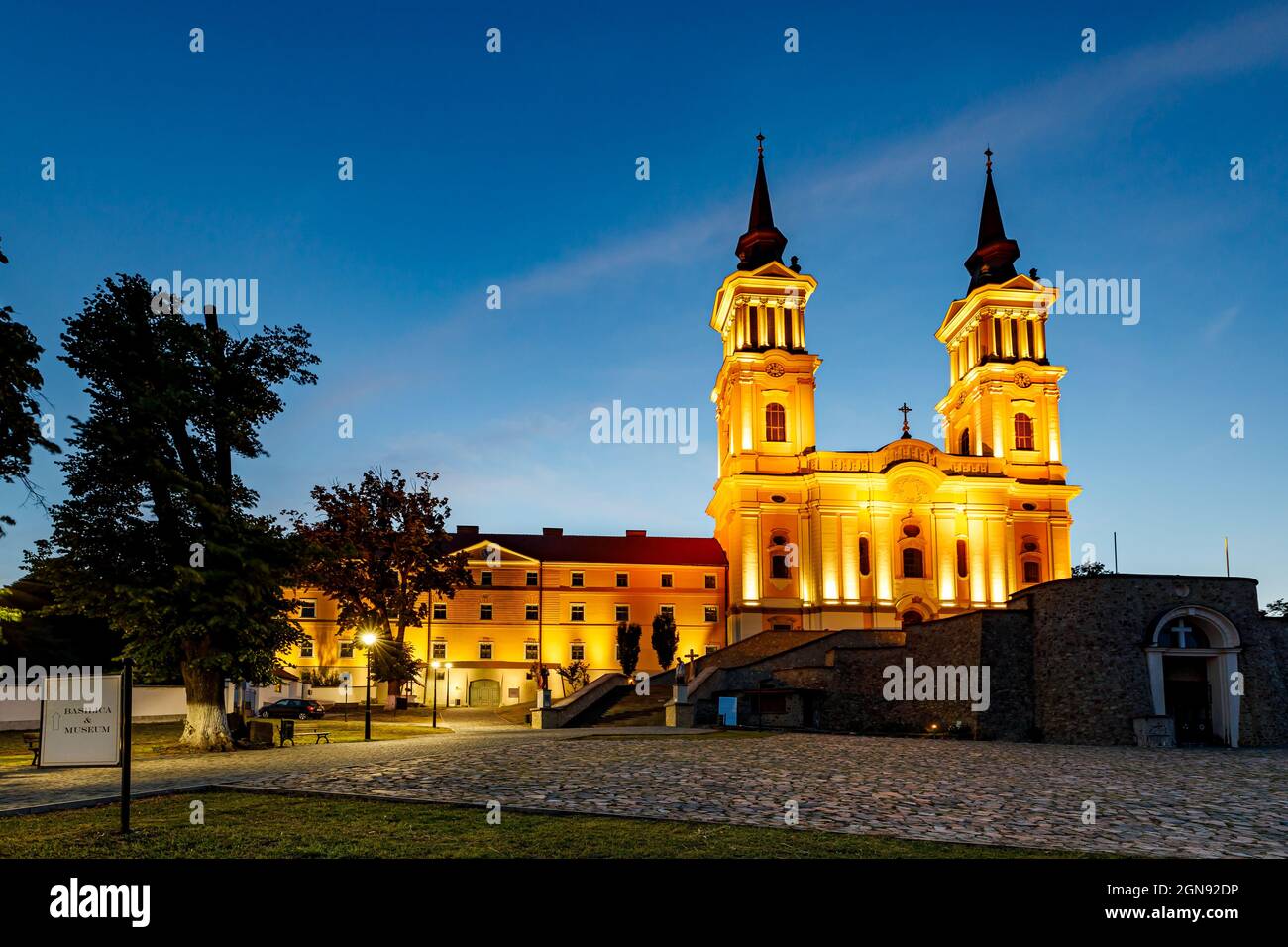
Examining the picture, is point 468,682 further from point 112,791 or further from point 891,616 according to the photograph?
point 112,791

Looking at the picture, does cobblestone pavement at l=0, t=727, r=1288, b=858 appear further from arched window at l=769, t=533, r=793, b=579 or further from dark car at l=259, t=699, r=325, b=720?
arched window at l=769, t=533, r=793, b=579

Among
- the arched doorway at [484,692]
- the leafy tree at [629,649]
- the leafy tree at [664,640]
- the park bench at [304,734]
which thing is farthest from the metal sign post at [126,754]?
the arched doorway at [484,692]

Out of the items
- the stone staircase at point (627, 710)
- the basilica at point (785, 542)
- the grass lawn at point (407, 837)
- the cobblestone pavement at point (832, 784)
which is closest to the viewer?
the grass lawn at point (407, 837)

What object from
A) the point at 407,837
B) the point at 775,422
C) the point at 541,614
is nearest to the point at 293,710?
the point at 541,614

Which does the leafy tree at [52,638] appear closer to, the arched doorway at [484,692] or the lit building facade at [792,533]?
the lit building facade at [792,533]

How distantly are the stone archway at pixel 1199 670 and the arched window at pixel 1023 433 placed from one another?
3523cm

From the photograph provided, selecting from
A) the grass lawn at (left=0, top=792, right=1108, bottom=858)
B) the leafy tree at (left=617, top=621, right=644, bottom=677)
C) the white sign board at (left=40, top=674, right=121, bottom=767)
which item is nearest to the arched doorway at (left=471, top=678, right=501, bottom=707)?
the leafy tree at (left=617, top=621, right=644, bottom=677)

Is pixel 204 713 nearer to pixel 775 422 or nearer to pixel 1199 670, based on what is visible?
pixel 1199 670

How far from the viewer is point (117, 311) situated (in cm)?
2500

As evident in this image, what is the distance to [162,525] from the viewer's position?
25078 millimetres

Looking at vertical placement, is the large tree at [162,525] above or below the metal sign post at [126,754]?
above

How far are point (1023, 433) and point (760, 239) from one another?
873 inches

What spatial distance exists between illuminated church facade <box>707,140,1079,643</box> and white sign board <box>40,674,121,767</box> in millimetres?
44792

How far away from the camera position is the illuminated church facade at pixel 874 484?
59.8 metres
